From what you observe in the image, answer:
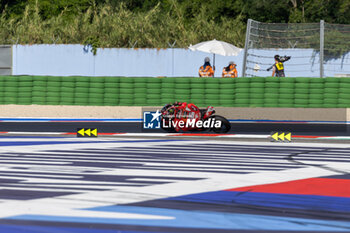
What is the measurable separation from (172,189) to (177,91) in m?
18.1

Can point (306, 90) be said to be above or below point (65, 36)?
below

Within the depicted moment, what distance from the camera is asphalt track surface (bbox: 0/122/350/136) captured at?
68.9 ft

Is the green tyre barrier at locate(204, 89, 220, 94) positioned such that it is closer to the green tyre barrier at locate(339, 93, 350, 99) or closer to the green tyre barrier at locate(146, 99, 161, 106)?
the green tyre barrier at locate(146, 99, 161, 106)

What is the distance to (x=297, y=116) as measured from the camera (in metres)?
26.8

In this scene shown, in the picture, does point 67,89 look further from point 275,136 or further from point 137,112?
point 275,136

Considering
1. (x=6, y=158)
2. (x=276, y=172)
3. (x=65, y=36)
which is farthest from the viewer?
(x=65, y=36)

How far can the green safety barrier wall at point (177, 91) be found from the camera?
27.1 metres

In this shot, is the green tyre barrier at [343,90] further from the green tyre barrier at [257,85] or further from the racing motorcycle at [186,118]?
the racing motorcycle at [186,118]

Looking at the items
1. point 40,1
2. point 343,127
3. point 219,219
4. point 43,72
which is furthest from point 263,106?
point 40,1

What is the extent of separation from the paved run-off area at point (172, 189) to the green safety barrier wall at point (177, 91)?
11.1m

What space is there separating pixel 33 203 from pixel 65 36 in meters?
34.7

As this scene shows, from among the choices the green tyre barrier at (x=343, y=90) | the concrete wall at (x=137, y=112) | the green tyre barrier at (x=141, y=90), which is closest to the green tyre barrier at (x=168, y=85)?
the green tyre barrier at (x=141, y=90)

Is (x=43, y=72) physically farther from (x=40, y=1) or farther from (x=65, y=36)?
(x=40, y=1)

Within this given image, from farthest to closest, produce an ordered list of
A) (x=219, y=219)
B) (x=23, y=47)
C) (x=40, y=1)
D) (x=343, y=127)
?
(x=40, y=1), (x=23, y=47), (x=343, y=127), (x=219, y=219)
